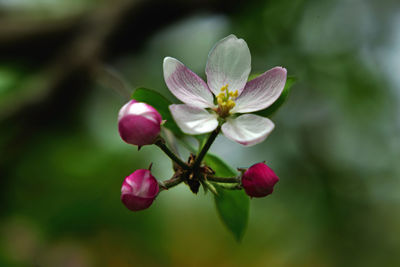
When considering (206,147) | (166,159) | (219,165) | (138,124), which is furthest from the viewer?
(166,159)

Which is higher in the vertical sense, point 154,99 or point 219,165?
point 154,99

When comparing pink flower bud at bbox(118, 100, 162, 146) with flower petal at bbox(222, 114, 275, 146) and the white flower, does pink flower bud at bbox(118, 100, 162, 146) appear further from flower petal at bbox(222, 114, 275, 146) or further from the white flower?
flower petal at bbox(222, 114, 275, 146)

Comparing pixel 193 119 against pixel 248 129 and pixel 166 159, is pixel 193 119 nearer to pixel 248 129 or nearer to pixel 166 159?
pixel 248 129

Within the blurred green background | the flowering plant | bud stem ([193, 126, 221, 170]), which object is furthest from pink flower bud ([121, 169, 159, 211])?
the blurred green background

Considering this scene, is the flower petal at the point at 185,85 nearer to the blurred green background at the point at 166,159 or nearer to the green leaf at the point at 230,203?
the green leaf at the point at 230,203

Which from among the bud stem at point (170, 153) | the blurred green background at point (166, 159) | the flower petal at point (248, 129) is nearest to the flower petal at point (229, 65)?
the flower petal at point (248, 129)

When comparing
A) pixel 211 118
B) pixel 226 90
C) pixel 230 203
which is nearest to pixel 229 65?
pixel 226 90

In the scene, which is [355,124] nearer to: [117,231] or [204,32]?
[204,32]


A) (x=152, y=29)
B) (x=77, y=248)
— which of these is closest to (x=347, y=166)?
(x=152, y=29)
